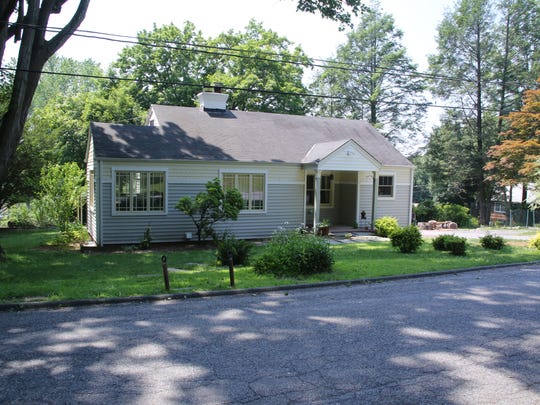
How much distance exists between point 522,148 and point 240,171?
59.3 ft

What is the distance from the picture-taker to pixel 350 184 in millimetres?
20969

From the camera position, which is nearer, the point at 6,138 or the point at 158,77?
the point at 6,138

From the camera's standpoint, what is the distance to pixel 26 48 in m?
10.8

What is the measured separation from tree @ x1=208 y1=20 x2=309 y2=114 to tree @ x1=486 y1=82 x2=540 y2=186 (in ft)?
44.9

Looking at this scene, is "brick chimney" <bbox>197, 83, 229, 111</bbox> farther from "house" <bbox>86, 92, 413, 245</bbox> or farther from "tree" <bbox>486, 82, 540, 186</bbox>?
"tree" <bbox>486, 82, 540, 186</bbox>

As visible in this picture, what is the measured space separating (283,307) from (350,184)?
1383cm

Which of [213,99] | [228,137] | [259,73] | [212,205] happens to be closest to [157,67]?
[259,73]

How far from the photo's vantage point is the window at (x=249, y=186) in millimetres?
17703

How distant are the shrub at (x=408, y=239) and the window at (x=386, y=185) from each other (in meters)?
6.73

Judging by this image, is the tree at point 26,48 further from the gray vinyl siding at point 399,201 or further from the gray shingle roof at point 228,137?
the gray vinyl siding at point 399,201

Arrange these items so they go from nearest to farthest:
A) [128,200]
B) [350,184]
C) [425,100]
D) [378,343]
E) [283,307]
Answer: [378,343] < [283,307] < [128,200] < [350,184] < [425,100]

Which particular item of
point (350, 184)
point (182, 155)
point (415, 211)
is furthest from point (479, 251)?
point (415, 211)

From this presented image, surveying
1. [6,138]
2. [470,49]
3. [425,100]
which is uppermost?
[470,49]

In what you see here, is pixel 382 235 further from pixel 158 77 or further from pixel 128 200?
pixel 158 77
